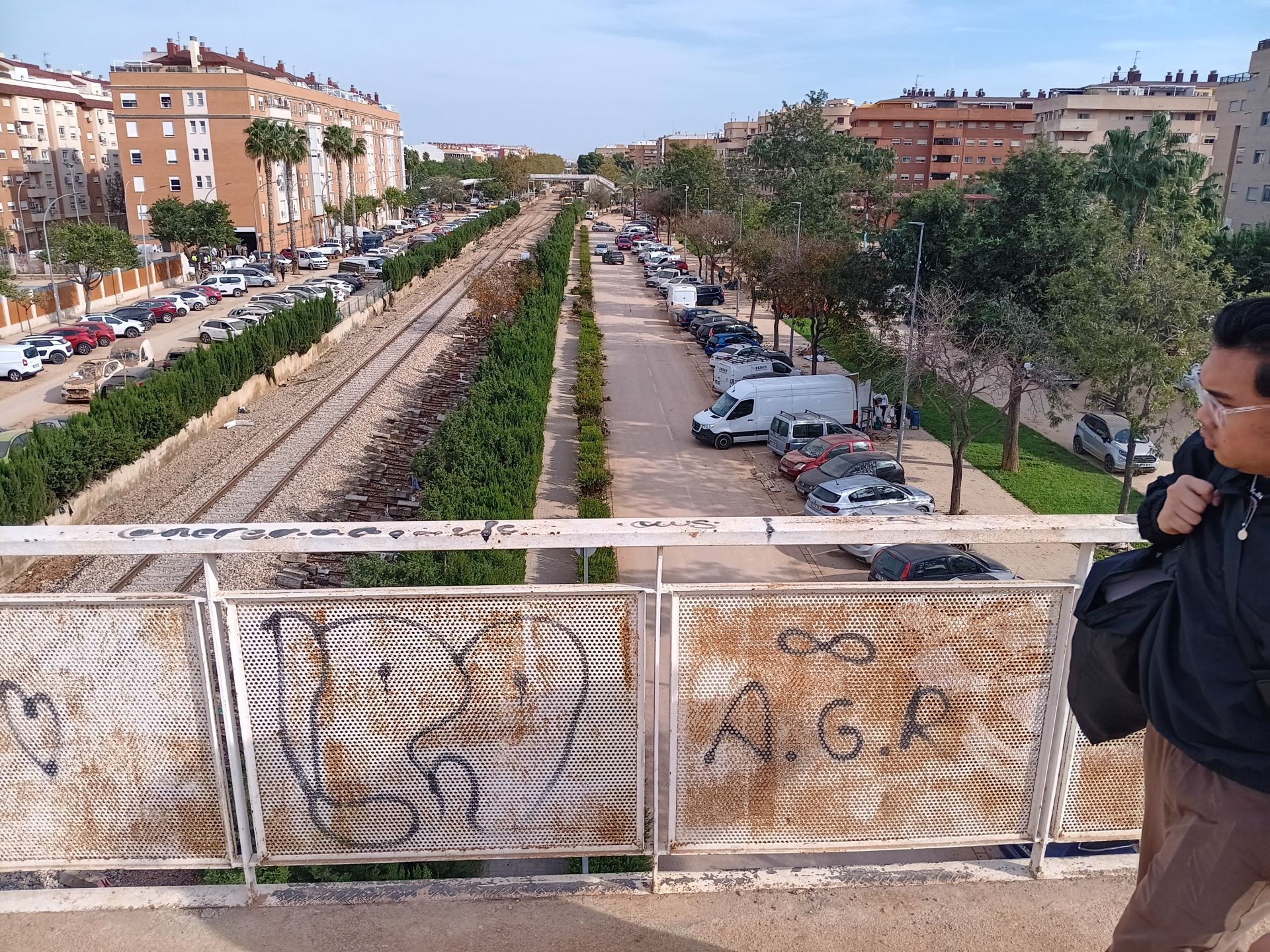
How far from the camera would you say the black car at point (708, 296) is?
47594 millimetres

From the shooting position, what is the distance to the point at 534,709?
3.01 meters

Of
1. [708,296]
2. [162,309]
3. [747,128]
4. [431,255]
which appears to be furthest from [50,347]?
[747,128]

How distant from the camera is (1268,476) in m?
1.83

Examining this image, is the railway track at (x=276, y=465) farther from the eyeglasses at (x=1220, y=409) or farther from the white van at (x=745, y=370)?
the white van at (x=745, y=370)

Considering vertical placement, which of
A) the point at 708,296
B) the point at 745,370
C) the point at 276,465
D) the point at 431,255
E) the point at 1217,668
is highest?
the point at 1217,668

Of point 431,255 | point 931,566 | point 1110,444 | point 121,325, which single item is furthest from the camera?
point 431,255

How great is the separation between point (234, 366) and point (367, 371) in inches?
238

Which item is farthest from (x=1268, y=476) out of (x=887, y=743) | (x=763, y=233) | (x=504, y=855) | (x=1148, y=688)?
(x=763, y=233)

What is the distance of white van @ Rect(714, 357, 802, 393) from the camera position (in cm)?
2931

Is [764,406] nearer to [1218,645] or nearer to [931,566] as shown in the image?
[931,566]

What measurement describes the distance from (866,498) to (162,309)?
3469 centimetres

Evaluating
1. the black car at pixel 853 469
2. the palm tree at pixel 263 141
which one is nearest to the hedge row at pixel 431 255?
the palm tree at pixel 263 141

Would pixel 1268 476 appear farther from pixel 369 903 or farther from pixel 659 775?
pixel 369 903

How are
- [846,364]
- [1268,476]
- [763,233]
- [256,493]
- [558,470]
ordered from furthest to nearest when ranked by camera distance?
[763,233]
[846,364]
[558,470]
[256,493]
[1268,476]
